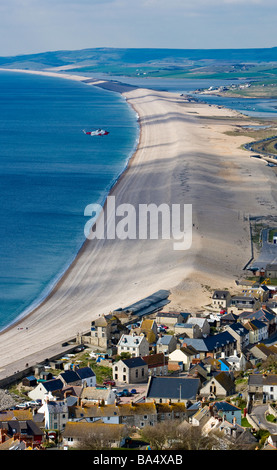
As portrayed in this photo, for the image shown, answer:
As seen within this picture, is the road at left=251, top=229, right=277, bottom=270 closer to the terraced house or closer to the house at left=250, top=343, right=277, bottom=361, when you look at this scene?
the house at left=250, top=343, right=277, bottom=361

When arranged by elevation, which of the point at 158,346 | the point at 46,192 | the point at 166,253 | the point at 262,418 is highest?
the point at 46,192

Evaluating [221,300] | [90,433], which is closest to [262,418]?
[90,433]

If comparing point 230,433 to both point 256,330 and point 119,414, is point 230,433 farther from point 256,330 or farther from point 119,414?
point 256,330

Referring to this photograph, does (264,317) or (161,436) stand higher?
(264,317)

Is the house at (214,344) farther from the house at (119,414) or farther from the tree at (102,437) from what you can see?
the tree at (102,437)

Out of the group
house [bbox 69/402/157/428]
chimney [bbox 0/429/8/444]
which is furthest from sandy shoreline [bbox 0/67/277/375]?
chimney [bbox 0/429/8/444]

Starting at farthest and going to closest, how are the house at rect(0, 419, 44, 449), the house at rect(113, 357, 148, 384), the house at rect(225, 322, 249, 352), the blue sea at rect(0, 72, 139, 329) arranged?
the blue sea at rect(0, 72, 139, 329) → the house at rect(225, 322, 249, 352) → the house at rect(113, 357, 148, 384) → the house at rect(0, 419, 44, 449)
